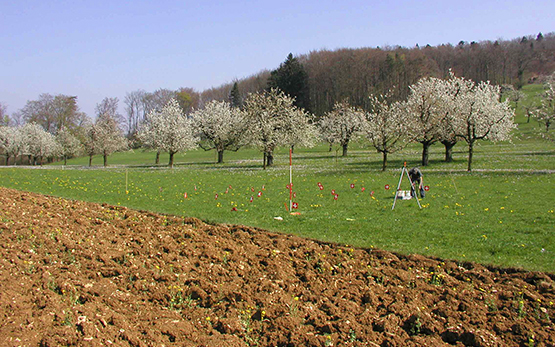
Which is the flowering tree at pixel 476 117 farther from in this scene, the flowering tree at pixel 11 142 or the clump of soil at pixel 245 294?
the flowering tree at pixel 11 142

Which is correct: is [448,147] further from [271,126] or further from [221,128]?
[221,128]

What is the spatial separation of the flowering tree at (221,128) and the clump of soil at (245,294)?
1856 inches

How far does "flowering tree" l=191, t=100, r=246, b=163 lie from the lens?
58.5m

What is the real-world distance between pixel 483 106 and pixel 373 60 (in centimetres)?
8227

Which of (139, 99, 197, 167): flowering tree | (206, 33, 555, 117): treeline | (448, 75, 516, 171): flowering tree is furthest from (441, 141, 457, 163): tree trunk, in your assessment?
(206, 33, 555, 117): treeline

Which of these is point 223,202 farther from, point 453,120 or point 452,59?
point 452,59

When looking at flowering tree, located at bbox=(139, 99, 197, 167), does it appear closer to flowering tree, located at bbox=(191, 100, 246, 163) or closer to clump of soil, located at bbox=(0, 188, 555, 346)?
flowering tree, located at bbox=(191, 100, 246, 163)

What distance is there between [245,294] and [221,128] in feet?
170

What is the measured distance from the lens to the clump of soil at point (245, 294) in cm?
646

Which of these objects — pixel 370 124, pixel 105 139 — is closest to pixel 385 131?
pixel 370 124

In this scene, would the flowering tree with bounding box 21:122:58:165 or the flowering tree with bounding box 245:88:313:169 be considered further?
the flowering tree with bounding box 21:122:58:165

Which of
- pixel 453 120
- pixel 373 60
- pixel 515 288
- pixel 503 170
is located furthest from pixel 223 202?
pixel 373 60

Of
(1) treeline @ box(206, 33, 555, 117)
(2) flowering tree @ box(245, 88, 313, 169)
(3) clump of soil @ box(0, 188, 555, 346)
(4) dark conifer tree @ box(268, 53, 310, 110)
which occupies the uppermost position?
(1) treeline @ box(206, 33, 555, 117)

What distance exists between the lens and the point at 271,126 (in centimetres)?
4456
